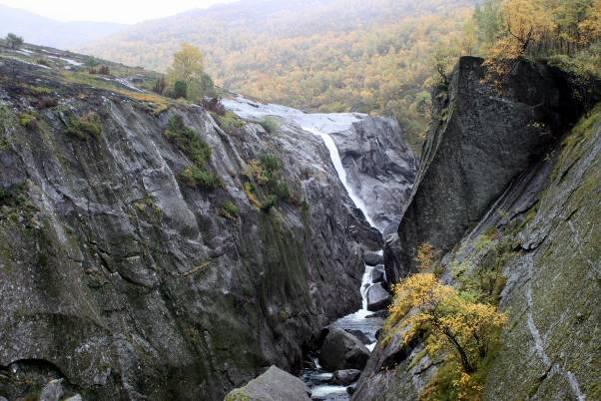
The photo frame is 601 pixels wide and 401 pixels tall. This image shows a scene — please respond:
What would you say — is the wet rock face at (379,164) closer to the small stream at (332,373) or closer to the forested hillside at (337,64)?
the forested hillside at (337,64)

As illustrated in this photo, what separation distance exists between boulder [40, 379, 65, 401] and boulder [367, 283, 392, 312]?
2895cm

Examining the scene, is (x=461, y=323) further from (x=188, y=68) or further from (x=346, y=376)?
(x=188, y=68)

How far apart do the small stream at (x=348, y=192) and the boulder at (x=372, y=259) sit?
480 mm

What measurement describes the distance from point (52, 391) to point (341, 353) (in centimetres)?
1698

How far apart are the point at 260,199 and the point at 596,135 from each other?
2130 cm

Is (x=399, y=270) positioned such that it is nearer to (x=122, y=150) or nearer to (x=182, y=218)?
(x=182, y=218)

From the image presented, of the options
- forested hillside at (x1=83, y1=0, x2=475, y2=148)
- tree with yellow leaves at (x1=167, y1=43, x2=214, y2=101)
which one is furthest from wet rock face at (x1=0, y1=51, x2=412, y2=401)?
forested hillside at (x1=83, y1=0, x2=475, y2=148)

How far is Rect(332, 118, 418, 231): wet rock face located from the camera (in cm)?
6059

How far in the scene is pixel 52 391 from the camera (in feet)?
49.2

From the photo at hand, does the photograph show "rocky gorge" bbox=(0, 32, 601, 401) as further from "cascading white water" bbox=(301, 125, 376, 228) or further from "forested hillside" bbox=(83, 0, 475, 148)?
"forested hillside" bbox=(83, 0, 475, 148)

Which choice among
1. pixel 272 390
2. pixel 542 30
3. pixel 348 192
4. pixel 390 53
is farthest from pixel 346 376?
pixel 390 53

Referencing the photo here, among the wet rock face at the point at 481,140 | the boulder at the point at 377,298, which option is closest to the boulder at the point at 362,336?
the boulder at the point at 377,298

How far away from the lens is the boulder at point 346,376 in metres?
26.4

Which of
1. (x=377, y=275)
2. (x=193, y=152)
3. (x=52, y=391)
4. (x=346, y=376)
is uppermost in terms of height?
(x=193, y=152)
